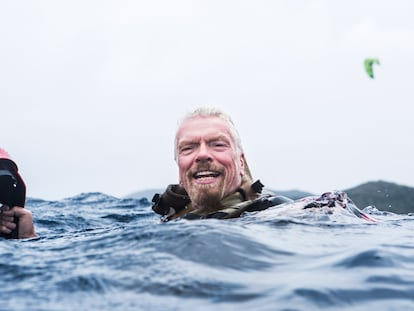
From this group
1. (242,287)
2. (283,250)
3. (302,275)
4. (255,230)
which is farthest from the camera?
(255,230)

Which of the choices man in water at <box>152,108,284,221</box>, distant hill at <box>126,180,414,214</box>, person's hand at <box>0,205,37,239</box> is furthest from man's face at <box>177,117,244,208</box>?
distant hill at <box>126,180,414,214</box>

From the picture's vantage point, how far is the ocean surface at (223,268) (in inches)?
145

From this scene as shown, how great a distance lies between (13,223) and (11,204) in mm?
212

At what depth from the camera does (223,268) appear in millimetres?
4352

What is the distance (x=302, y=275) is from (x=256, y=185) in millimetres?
2990

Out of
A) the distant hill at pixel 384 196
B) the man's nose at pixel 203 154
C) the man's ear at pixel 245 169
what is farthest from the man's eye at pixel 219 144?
the distant hill at pixel 384 196

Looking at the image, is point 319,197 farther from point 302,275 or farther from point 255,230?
point 302,275

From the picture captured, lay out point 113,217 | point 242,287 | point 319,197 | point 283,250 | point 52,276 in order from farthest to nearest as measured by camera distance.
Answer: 1. point 113,217
2. point 319,197
3. point 283,250
4. point 52,276
5. point 242,287

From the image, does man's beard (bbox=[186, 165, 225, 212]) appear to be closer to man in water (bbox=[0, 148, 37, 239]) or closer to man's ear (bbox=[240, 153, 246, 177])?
man's ear (bbox=[240, 153, 246, 177])

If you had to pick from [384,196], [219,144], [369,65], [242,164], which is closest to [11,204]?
[219,144]

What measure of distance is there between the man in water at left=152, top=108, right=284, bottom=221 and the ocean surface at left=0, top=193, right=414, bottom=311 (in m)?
0.60

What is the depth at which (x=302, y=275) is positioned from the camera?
4.16 meters

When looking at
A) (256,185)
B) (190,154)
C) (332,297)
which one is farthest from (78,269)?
(256,185)

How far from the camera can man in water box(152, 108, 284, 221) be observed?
22.3 ft
